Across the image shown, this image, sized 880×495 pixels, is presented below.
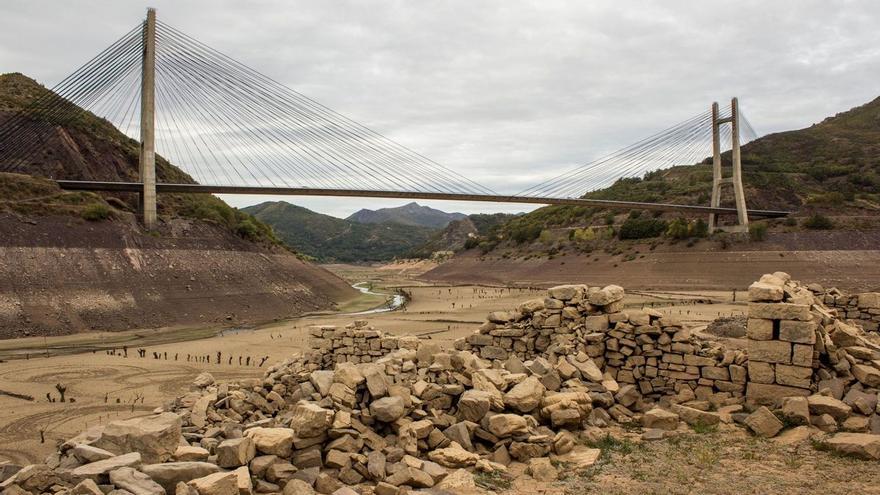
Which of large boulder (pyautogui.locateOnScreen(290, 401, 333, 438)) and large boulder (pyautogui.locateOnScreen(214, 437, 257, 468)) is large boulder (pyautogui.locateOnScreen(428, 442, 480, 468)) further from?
large boulder (pyautogui.locateOnScreen(214, 437, 257, 468))

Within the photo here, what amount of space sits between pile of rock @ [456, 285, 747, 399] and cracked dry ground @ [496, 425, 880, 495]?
1853 mm

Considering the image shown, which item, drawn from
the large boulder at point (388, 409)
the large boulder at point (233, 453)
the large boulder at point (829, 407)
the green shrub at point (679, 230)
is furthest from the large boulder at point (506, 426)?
the green shrub at point (679, 230)

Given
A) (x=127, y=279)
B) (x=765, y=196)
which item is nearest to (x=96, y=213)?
(x=127, y=279)

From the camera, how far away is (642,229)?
2571 inches

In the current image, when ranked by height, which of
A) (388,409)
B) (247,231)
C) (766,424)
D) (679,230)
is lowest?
(766,424)

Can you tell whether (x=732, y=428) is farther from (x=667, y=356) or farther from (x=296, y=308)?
(x=296, y=308)

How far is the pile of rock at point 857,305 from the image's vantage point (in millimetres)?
14445

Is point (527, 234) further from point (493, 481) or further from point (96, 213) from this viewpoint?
point (493, 481)

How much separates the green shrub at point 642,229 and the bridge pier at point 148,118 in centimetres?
5066

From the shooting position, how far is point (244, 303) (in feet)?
126

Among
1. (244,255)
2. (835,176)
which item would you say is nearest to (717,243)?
(835,176)

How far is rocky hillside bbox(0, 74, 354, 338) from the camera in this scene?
99.8 ft

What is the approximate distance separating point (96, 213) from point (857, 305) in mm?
41341

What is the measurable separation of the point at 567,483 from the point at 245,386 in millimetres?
7846
